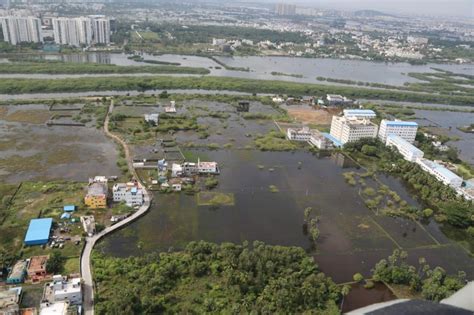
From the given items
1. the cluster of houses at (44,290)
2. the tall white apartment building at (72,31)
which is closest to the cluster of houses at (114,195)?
the cluster of houses at (44,290)

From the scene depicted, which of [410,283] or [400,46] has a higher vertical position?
[400,46]

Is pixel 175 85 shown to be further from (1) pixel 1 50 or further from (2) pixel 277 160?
(1) pixel 1 50

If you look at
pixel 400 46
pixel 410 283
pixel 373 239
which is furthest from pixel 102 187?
pixel 400 46

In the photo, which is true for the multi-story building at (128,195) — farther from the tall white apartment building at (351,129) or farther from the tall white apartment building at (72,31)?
the tall white apartment building at (72,31)

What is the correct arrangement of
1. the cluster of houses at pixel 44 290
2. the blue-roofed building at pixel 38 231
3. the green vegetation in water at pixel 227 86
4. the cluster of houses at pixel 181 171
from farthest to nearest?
the green vegetation in water at pixel 227 86 < the cluster of houses at pixel 181 171 < the blue-roofed building at pixel 38 231 < the cluster of houses at pixel 44 290

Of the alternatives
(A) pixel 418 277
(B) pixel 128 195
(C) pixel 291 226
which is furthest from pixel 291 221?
(B) pixel 128 195

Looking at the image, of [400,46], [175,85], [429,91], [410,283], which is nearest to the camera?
[410,283]
